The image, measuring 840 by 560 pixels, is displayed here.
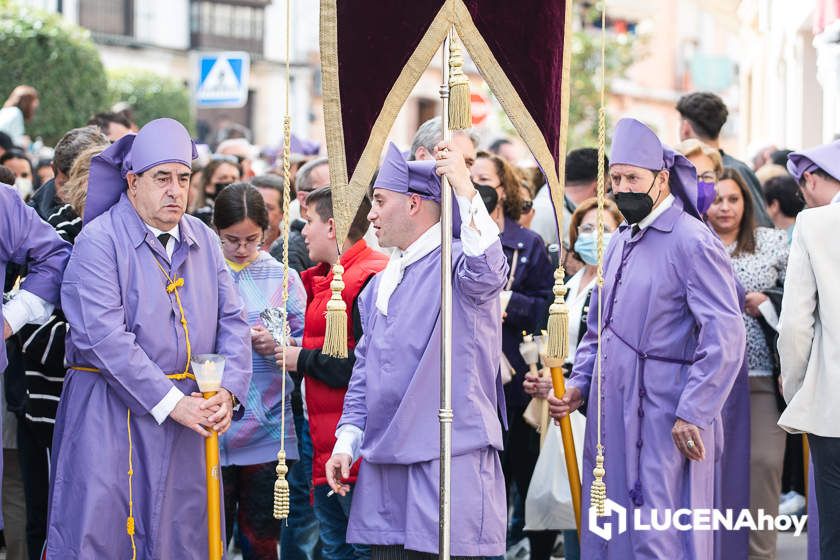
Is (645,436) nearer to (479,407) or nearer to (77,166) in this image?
(479,407)

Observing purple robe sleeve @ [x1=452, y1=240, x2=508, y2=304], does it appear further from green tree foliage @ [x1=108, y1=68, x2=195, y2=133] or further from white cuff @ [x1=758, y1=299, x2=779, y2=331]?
green tree foliage @ [x1=108, y1=68, x2=195, y2=133]

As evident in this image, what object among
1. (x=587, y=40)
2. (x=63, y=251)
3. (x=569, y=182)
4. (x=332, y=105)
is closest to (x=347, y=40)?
(x=332, y=105)

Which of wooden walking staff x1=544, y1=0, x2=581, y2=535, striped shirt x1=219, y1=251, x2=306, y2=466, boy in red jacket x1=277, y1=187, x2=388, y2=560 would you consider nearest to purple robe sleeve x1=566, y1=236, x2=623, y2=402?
boy in red jacket x1=277, y1=187, x2=388, y2=560

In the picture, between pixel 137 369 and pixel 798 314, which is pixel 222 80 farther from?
pixel 798 314

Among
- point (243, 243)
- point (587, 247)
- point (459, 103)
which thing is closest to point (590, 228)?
point (587, 247)

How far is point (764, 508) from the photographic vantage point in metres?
7.73

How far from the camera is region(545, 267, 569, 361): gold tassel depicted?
5301 millimetres

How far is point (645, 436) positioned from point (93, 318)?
7.80ft

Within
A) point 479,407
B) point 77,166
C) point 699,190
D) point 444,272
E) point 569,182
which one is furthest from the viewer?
point 569,182

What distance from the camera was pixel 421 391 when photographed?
17.9 feet

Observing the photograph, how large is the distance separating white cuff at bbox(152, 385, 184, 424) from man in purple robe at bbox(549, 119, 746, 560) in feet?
5.50

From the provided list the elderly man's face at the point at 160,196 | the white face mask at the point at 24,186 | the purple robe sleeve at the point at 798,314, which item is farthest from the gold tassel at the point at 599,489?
the white face mask at the point at 24,186

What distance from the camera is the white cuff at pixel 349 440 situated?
5.59 m

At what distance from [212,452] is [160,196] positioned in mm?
1077
